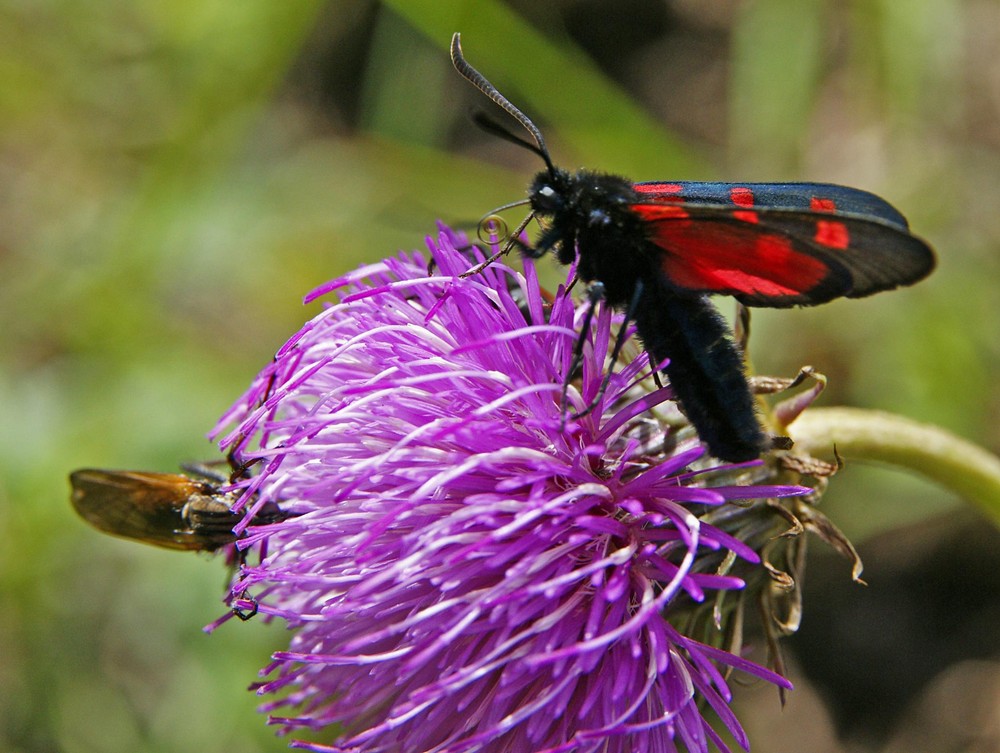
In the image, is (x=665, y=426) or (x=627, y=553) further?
(x=665, y=426)

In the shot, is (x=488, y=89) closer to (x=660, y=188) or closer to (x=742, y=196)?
(x=660, y=188)

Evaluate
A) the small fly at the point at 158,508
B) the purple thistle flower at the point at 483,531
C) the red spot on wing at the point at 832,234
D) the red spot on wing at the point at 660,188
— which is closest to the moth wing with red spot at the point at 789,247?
the red spot on wing at the point at 832,234

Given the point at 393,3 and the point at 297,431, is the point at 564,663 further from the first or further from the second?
the point at 393,3

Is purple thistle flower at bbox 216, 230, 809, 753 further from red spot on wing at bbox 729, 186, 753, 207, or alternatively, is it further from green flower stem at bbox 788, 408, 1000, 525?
red spot on wing at bbox 729, 186, 753, 207

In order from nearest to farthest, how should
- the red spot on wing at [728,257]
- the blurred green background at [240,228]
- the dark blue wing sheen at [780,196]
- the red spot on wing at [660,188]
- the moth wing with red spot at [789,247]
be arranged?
1. the moth wing with red spot at [789,247]
2. the red spot on wing at [728,257]
3. the dark blue wing sheen at [780,196]
4. the red spot on wing at [660,188]
5. the blurred green background at [240,228]

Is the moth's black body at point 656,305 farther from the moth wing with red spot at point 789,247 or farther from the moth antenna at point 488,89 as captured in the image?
the moth antenna at point 488,89

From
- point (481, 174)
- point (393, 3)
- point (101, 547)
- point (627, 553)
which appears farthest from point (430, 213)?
point (627, 553)

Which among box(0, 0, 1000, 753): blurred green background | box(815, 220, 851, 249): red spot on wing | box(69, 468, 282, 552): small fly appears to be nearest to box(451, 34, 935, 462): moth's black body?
box(815, 220, 851, 249): red spot on wing
